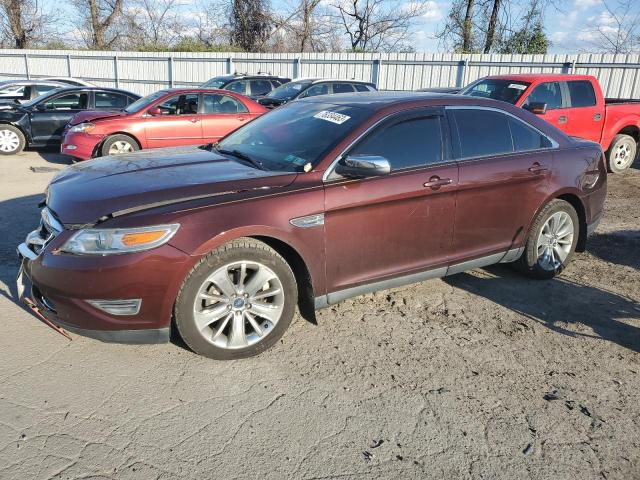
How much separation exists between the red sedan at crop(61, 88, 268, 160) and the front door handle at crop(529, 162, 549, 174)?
19.3 feet

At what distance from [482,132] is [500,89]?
223 inches

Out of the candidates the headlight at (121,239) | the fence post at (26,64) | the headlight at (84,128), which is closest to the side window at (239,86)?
the headlight at (84,128)

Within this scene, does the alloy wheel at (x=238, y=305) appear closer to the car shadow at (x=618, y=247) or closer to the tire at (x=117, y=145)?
the car shadow at (x=618, y=247)

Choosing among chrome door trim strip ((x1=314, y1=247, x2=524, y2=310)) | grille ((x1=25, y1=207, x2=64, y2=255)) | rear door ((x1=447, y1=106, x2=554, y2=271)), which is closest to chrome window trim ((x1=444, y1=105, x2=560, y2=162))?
rear door ((x1=447, y1=106, x2=554, y2=271))

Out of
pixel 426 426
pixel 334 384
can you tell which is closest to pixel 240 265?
pixel 334 384

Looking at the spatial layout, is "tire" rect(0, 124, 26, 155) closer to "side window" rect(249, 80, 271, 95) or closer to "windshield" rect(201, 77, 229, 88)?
"windshield" rect(201, 77, 229, 88)

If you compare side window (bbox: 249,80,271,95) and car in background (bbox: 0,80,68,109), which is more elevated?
side window (bbox: 249,80,271,95)

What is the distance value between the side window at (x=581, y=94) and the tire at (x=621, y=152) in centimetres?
113

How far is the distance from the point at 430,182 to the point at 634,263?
2927 mm

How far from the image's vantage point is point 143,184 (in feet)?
11.4

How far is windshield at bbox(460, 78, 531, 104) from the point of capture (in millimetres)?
9125

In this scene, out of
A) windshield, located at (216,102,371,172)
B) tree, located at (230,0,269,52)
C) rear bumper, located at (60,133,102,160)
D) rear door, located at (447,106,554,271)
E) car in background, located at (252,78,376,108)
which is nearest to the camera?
windshield, located at (216,102,371,172)

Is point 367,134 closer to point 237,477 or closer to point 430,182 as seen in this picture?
point 430,182

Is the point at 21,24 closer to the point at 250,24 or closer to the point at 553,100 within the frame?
the point at 250,24
